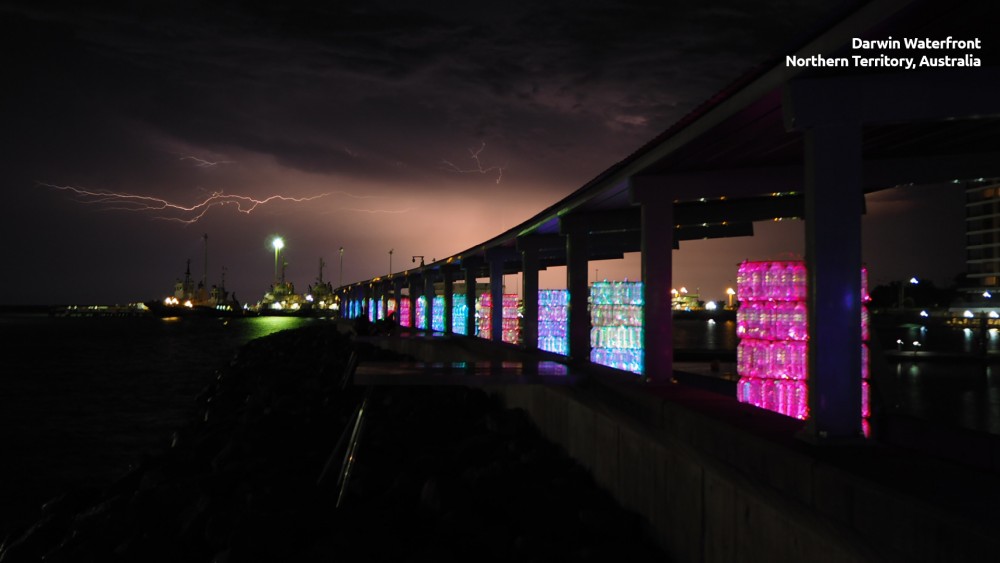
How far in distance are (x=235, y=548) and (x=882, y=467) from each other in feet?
19.8

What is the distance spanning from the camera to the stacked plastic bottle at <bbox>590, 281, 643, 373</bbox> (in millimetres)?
14711

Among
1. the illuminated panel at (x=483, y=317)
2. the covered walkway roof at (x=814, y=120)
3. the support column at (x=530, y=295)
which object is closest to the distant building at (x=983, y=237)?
the illuminated panel at (x=483, y=317)

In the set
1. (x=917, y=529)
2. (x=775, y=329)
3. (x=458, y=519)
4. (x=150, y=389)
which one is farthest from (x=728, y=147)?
(x=150, y=389)

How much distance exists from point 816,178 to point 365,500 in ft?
20.6

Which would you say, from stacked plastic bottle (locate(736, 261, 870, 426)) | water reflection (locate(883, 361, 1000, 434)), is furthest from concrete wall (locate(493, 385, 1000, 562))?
water reflection (locate(883, 361, 1000, 434))

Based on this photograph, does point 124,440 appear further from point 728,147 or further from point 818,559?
point 818,559

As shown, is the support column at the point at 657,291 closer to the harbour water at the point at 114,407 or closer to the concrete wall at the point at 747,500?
the concrete wall at the point at 747,500

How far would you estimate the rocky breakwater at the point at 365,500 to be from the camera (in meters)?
7.58

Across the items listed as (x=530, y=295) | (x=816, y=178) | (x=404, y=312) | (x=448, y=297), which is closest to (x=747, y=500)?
(x=816, y=178)

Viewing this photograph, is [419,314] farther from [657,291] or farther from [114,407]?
[657,291]

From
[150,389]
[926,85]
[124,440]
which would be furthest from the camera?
[150,389]

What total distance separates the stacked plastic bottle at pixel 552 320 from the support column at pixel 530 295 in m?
0.18

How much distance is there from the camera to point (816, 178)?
658 centimetres

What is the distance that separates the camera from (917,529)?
4.43 meters
